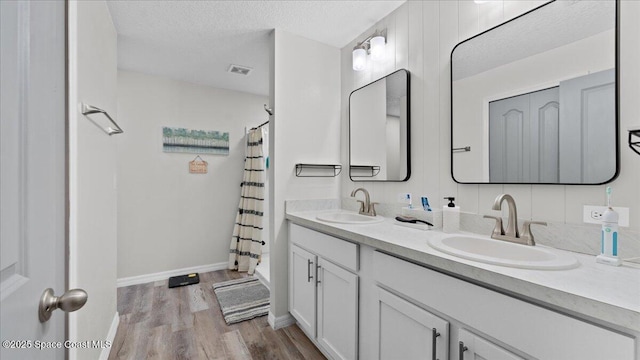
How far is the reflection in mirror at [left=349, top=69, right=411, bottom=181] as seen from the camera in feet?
6.25

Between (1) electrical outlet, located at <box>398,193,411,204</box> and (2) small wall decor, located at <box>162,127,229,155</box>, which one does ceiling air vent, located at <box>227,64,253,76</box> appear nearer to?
(2) small wall decor, located at <box>162,127,229,155</box>

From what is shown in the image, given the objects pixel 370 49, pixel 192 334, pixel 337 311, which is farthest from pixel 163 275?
pixel 370 49

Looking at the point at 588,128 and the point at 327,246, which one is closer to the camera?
the point at 588,128

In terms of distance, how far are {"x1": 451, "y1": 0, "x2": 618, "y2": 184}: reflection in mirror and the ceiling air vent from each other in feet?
7.19

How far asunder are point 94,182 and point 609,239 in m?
2.35

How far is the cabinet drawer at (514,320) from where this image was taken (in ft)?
2.22

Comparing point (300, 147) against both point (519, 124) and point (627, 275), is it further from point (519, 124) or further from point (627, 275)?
point (627, 275)

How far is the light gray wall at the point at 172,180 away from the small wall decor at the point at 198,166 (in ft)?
0.16

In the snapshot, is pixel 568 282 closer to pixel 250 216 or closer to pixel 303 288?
pixel 303 288

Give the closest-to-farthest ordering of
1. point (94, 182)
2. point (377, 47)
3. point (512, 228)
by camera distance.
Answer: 1. point (512, 228)
2. point (94, 182)
3. point (377, 47)

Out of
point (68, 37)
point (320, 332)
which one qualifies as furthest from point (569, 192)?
point (68, 37)

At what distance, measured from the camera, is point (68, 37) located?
0.75 meters

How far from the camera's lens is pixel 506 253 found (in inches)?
47.8

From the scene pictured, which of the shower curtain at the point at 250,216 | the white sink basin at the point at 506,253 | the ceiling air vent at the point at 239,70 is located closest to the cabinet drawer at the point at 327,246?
the white sink basin at the point at 506,253
